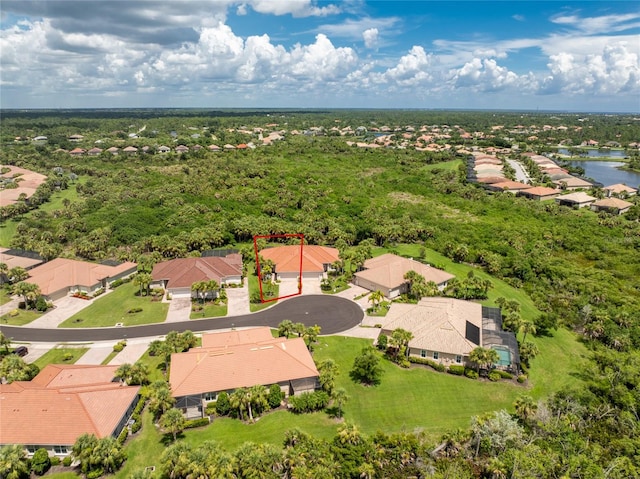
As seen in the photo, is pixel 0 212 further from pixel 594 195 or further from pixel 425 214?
pixel 594 195

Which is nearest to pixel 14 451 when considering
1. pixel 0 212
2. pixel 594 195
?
pixel 0 212

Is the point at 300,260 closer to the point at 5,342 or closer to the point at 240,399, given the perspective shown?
the point at 240,399

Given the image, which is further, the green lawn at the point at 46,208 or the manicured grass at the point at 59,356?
the green lawn at the point at 46,208

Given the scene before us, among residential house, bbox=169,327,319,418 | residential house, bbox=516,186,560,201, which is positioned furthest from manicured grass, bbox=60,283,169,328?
residential house, bbox=516,186,560,201

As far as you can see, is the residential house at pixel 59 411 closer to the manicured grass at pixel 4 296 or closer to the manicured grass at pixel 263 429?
the manicured grass at pixel 263 429

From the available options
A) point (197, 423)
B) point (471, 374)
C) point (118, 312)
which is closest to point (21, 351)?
point (118, 312)

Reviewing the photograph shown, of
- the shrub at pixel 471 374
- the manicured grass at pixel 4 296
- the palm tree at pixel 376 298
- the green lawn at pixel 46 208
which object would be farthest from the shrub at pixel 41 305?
the shrub at pixel 471 374
